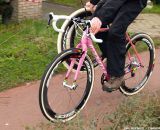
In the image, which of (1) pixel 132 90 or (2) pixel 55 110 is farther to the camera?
(1) pixel 132 90

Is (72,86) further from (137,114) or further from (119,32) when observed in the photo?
(137,114)

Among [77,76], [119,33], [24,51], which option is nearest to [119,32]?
[119,33]

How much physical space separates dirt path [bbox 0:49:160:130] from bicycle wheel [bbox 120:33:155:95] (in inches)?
5.9

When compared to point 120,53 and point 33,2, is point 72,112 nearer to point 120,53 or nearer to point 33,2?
point 120,53

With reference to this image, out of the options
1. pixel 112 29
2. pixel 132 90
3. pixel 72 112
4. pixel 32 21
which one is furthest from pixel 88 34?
pixel 32 21

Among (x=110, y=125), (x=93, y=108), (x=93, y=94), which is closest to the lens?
(x=110, y=125)

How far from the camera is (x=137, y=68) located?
6168mm

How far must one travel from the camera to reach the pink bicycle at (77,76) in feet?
16.5

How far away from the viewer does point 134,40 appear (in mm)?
5992

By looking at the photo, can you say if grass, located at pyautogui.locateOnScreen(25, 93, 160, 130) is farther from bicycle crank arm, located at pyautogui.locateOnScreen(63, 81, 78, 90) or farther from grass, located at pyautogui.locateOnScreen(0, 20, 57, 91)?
grass, located at pyautogui.locateOnScreen(0, 20, 57, 91)

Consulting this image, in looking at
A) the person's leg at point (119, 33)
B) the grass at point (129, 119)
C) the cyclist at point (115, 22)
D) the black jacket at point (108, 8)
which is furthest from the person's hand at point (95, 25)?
the grass at point (129, 119)

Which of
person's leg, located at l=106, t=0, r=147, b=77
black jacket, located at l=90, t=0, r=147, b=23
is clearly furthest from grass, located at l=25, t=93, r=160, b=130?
black jacket, located at l=90, t=0, r=147, b=23

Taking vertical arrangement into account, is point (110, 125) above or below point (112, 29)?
below

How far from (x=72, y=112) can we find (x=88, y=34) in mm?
874
